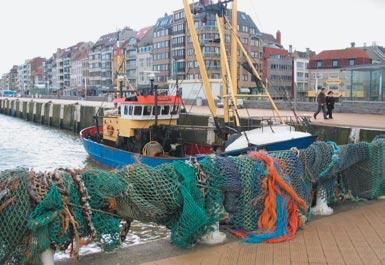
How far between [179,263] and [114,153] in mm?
14800

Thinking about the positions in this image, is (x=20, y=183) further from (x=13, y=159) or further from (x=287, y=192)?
(x=13, y=159)

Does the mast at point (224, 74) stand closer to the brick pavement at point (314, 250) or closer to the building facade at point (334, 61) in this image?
the brick pavement at point (314, 250)

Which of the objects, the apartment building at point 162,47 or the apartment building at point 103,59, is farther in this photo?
the apartment building at point 103,59

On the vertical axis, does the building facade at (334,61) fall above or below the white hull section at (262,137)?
above

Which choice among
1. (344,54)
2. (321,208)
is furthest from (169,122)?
(344,54)

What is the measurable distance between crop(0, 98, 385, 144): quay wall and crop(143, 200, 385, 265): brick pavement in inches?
427

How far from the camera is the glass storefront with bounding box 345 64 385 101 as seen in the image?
1122 inches

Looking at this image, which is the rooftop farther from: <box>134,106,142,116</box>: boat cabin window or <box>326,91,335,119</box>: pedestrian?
<box>134,106,142,116</box>: boat cabin window

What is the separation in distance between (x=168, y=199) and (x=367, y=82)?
27216 mm

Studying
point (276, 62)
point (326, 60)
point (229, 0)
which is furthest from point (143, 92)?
point (276, 62)

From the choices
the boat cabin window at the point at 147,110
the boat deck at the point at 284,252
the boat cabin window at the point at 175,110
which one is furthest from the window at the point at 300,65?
the boat deck at the point at 284,252

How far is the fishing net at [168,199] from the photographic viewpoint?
14.4 feet

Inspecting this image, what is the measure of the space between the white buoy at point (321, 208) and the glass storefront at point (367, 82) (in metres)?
23.2

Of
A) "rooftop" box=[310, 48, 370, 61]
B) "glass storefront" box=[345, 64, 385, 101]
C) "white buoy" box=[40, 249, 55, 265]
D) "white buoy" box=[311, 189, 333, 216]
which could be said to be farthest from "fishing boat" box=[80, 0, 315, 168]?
"rooftop" box=[310, 48, 370, 61]
